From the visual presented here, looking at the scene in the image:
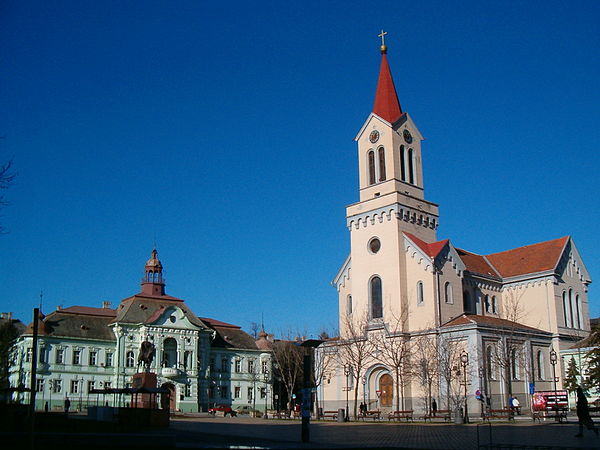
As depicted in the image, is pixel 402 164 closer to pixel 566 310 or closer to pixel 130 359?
pixel 566 310

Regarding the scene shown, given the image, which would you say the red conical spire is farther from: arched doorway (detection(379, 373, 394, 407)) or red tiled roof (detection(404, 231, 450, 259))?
arched doorway (detection(379, 373, 394, 407))

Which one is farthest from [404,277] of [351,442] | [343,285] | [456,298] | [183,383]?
[351,442]

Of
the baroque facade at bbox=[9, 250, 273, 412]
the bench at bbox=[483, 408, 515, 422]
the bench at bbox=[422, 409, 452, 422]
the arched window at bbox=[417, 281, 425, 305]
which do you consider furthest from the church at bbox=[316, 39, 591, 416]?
the baroque facade at bbox=[9, 250, 273, 412]

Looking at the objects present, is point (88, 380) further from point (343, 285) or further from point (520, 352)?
point (520, 352)

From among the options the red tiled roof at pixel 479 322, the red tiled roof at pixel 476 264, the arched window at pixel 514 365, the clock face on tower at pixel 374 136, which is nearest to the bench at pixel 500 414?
the arched window at pixel 514 365

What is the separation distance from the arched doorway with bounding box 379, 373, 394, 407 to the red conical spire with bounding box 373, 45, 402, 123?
2408 centimetres

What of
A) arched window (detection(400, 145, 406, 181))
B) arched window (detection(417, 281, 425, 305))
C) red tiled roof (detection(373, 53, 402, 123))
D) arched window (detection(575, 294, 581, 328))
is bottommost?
arched window (detection(575, 294, 581, 328))

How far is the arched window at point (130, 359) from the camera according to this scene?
77875 mm

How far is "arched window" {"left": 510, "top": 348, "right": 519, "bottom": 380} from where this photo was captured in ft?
189

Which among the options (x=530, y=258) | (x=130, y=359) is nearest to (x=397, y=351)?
(x=530, y=258)

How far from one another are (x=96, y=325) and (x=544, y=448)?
65.3 m

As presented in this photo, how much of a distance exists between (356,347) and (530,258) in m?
21.5

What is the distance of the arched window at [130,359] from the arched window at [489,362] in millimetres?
40600

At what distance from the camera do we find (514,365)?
58.8 m
